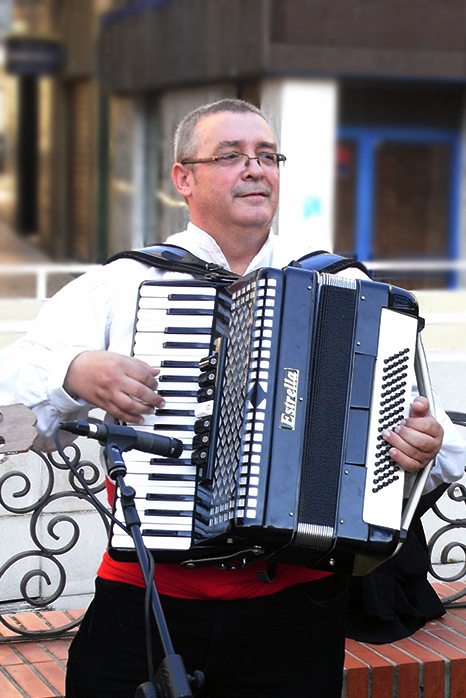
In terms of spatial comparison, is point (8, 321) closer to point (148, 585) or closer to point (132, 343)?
point (132, 343)

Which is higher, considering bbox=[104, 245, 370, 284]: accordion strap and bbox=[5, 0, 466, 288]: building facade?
bbox=[5, 0, 466, 288]: building facade

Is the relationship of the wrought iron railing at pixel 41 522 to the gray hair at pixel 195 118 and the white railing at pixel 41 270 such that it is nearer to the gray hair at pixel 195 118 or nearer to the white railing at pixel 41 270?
the white railing at pixel 41 270

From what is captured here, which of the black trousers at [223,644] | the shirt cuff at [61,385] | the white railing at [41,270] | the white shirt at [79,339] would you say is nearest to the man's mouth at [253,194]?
the white shirt at [79,339]

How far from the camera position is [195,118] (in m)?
2.31

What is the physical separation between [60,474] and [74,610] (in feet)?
1.34

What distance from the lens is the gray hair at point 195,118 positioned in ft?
7.47

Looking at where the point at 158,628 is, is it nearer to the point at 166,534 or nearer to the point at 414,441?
the point at 166,534

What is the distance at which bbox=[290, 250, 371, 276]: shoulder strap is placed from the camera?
218 cm

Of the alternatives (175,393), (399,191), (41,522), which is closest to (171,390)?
(175,393)

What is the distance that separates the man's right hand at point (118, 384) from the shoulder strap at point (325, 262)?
0.38 m

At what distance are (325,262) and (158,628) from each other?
88 cm

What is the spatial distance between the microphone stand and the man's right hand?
222 millimetres

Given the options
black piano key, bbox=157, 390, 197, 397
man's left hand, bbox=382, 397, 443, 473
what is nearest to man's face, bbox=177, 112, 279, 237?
black piano key, bbox=157, 390, 197, 397

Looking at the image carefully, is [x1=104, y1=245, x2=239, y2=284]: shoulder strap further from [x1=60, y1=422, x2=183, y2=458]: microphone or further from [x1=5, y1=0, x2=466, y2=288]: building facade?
[x1=5, y1=0, x2=466, y2=288]: building facade
